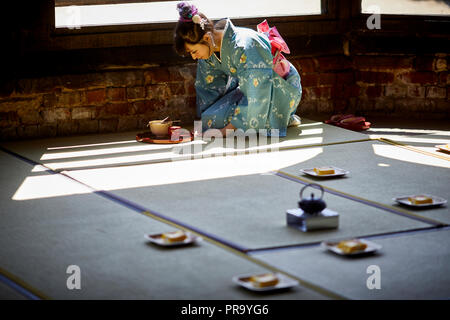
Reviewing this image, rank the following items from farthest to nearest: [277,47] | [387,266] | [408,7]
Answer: [408,7] < [277,47] < [387,266]

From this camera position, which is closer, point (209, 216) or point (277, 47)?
point (209, 216)

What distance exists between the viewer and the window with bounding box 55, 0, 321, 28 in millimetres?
5918

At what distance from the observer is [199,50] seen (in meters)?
5.56

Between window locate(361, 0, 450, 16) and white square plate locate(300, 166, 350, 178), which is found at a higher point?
window locate(361, 0, 450, 16)

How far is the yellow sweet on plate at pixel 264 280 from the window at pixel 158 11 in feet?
11.8

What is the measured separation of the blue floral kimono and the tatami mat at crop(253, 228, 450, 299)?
2370mm

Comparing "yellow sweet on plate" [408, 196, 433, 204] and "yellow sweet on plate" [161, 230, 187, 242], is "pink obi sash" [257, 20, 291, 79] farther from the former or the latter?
"yellow sweet on plate" [161, 230, 187, 242]

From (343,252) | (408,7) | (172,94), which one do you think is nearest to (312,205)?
(343,252)

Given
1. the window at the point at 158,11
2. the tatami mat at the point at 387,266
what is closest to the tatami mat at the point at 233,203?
the tatami mat at the point at 387,266

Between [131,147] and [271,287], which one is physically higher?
[131,147]

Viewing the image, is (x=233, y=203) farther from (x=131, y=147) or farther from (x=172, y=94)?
(x=172, y=94)

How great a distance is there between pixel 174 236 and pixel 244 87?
8.13ft

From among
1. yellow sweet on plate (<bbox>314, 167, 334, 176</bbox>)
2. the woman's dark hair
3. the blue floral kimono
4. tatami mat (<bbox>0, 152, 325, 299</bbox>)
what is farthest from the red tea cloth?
tatami mat (<bbox>0, 152, 325, 299</bbox>)

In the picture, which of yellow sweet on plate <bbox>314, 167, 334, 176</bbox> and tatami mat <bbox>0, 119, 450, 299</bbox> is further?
yellow sweet on plate <bbox>314, 167, 334, 176</bbox>
